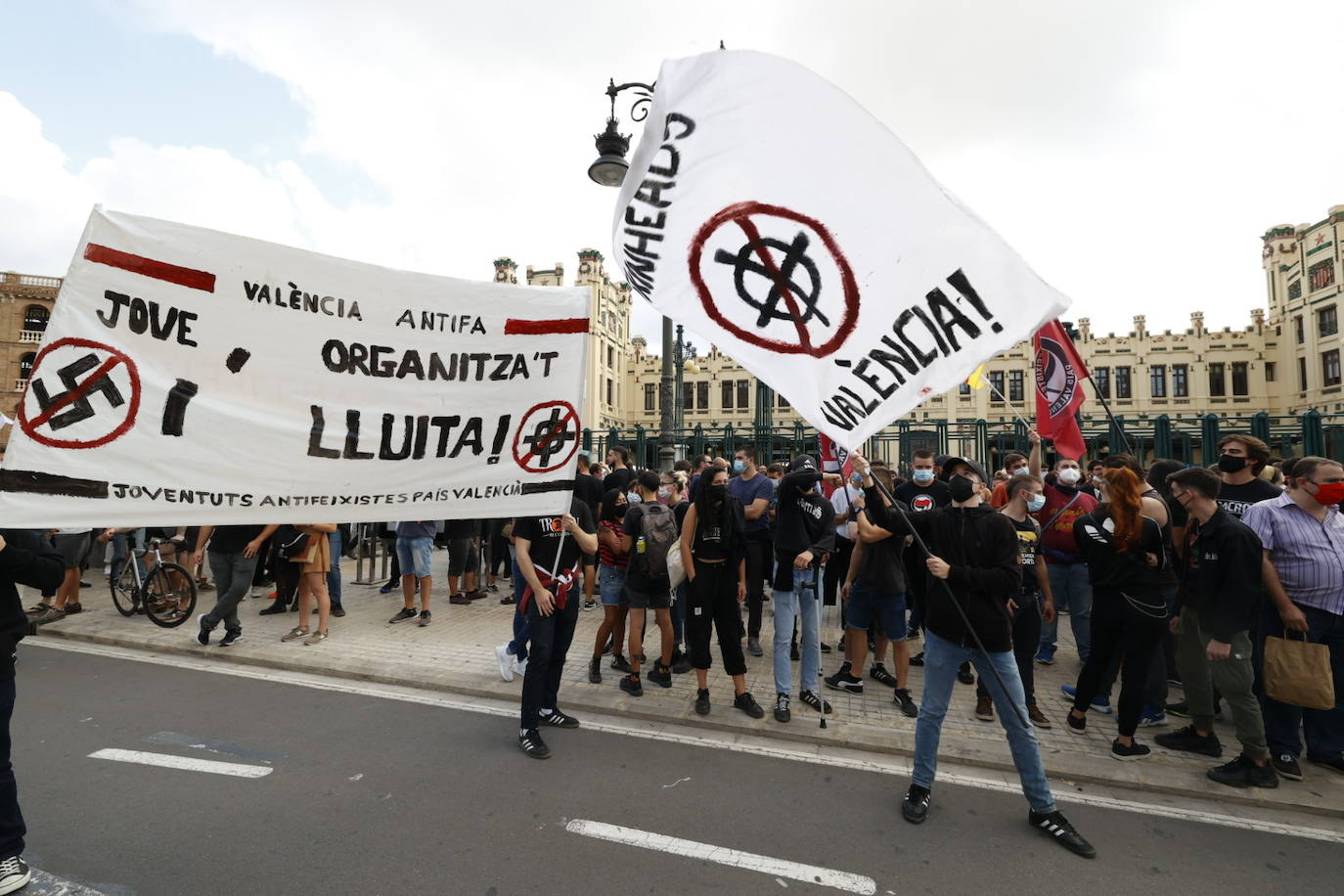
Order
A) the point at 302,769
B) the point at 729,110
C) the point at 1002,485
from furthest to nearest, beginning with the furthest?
the point at 1002,485, the point at 302,769, the point at 729,110

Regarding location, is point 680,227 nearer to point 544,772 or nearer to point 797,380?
point 797,380

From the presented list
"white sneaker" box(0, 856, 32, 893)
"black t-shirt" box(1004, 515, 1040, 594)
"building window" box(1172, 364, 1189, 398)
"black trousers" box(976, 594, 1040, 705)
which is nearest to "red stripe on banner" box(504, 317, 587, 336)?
"white sneaker" box(0, 856, 32, 893)

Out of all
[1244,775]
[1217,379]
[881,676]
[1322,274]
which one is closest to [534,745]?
[881,676]

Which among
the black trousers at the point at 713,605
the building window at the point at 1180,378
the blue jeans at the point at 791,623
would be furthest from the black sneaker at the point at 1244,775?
the building window at the point at 1180,378

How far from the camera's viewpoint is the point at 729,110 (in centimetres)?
327

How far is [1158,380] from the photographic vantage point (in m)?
42.5

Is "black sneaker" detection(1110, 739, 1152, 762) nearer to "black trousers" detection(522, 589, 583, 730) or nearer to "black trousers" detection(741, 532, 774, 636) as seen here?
"black trousers" detection(741, 532, 774, 636)

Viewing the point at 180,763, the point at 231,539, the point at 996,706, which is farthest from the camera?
the point at 231,539

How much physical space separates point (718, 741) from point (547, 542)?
198 centimetres

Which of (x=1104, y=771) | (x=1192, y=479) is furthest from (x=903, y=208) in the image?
(x=1104, y=771)

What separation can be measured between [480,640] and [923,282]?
6116mm

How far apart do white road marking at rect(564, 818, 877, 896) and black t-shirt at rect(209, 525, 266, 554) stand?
531 centimetres

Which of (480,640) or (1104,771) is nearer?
(1104,771)

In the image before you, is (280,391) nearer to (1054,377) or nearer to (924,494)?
(924,494)
